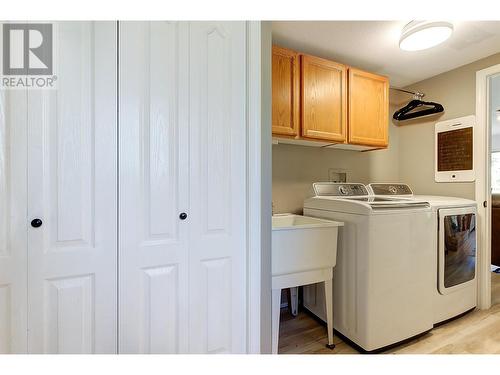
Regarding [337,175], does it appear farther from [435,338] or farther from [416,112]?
[435,338]

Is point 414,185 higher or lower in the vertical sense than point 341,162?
lower

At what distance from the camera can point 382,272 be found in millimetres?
1565

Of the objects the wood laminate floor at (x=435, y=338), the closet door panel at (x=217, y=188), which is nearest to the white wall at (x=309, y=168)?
the wood laminate floor at (x=435, y=338)

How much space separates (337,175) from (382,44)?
1157 mm

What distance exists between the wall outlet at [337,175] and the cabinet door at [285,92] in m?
0.80

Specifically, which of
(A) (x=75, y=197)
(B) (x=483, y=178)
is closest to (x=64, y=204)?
(A) (x=75, y=197)

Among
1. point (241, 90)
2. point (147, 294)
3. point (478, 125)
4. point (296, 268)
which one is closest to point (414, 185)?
point (478, 125)

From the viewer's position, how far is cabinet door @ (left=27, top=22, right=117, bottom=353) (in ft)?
2.85

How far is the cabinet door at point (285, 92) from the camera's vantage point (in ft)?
5.78

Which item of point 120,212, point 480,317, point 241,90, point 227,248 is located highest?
point 241,90

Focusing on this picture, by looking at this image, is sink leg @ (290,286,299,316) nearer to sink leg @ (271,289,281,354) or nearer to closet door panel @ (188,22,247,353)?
sink leg @ (271,289,281,354)
